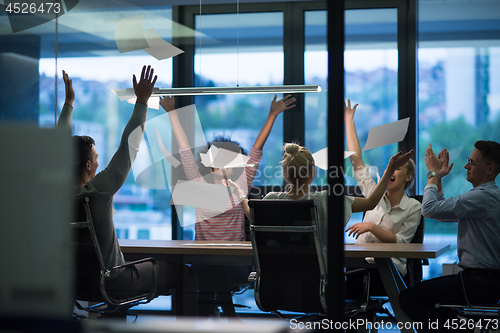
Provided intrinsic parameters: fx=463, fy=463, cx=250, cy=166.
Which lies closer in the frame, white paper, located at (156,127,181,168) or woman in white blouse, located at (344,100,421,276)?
woman in white blouse, located at (344,100,421,276)

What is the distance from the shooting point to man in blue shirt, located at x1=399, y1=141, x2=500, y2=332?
2.34m

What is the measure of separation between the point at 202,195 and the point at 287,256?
1.35 metres

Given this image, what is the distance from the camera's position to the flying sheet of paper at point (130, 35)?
3893mm

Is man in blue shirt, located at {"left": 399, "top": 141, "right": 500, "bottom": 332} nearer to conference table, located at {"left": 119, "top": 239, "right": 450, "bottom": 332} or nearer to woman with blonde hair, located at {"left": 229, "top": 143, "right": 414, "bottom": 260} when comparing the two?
conference table, located at {"left": 119, "top": 239, "right": 450, "bottom": 332}

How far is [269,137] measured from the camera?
384 centimetres

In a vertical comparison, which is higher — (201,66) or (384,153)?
(201,66)

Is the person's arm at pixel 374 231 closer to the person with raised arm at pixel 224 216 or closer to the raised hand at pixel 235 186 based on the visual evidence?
the person with raised arm at pixel 224 216

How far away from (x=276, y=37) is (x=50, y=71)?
181 cm

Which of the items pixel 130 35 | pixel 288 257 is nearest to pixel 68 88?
pixel 130 35

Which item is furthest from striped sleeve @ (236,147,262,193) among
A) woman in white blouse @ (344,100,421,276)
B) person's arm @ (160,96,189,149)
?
woman in white blouse @ (344,100,421,276)

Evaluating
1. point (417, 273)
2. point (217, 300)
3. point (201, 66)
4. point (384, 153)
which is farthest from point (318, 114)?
point (217, 300)

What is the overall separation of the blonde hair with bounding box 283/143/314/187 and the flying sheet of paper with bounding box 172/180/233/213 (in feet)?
2.85

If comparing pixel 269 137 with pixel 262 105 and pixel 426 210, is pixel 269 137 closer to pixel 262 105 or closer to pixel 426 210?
pixel 262 105

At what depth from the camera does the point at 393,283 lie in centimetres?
261
